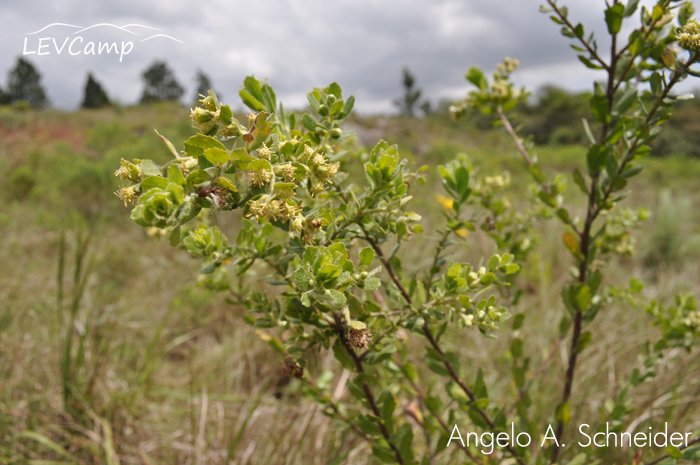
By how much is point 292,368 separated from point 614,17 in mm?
989

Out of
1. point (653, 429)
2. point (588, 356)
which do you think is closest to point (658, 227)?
point (588, 356)

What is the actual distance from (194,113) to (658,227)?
15.8 ft

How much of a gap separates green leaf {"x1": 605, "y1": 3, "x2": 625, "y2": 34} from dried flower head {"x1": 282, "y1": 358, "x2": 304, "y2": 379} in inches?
38.3

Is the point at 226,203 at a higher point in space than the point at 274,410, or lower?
higher

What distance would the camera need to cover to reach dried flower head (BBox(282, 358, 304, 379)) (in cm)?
76

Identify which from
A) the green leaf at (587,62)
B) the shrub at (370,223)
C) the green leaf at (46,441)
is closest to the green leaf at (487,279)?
the shrub at (370,223)

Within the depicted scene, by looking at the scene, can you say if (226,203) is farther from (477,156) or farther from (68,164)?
(477,156)

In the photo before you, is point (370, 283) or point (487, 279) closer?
point (370, 283)

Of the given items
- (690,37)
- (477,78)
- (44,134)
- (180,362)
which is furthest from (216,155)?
(44,134)

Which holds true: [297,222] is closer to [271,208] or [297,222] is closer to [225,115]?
[271,208]

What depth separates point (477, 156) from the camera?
12969 millimetres

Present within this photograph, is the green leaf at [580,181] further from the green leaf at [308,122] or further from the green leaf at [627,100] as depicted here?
the green leaf at [308,122]

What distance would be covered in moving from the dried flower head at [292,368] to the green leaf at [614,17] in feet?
3.19

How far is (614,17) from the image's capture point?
0.89 metres
